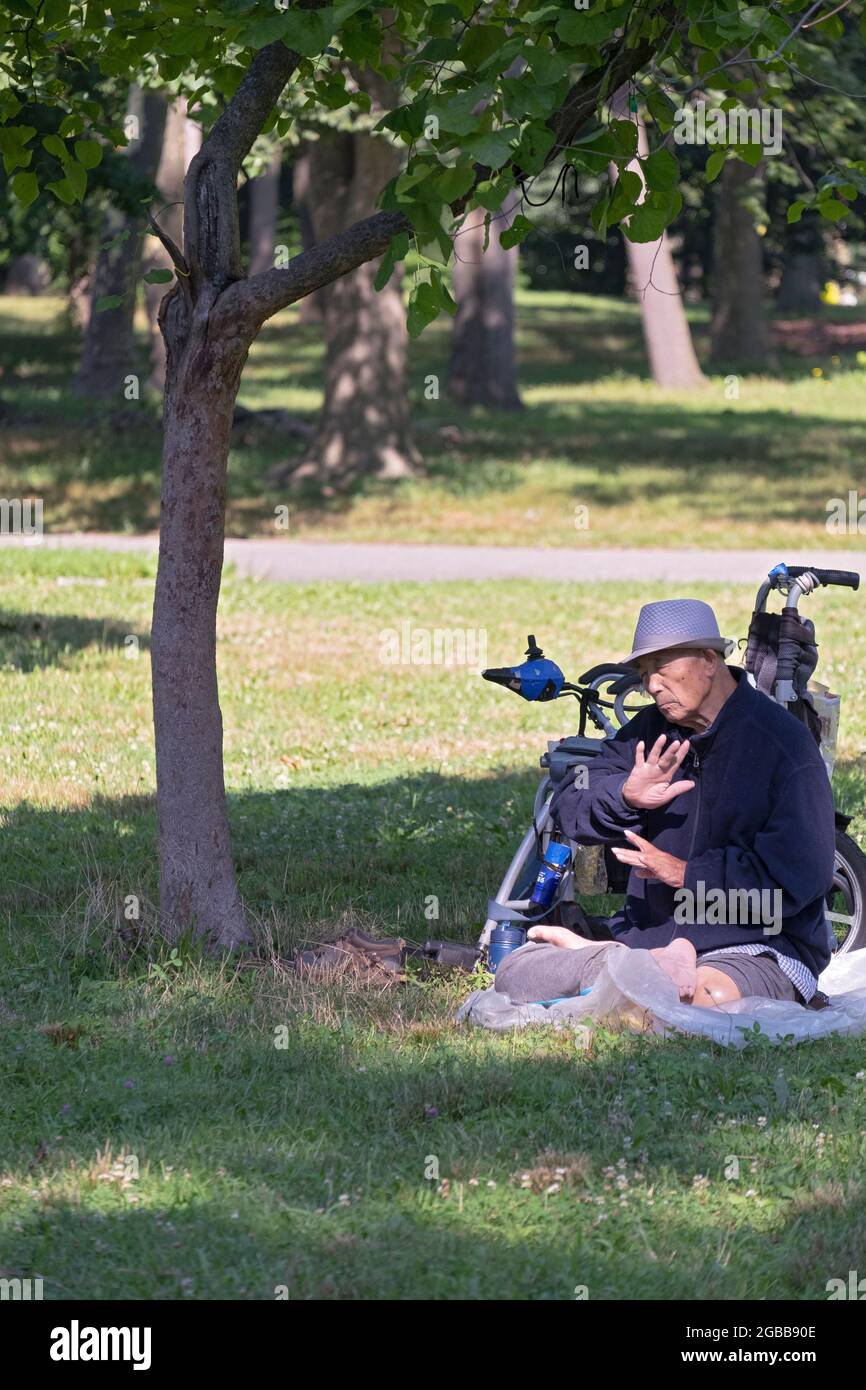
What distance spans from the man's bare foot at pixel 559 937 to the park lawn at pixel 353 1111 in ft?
1.16

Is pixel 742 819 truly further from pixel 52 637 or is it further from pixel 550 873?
pixel 52 637

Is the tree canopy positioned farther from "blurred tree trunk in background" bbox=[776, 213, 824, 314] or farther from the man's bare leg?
"blurred tree trunk in background" bbox=[776, 213, 824, 314]

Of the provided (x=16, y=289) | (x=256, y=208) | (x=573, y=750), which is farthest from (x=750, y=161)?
(x=16, y=289)

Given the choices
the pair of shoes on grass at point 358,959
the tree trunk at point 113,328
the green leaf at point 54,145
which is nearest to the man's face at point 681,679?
the pair of shoes on grass at point 358,959

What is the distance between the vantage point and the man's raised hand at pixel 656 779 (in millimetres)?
5395

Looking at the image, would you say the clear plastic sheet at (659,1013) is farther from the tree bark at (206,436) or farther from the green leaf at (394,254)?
the green leaf at (394,254)

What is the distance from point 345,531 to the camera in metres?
19.7

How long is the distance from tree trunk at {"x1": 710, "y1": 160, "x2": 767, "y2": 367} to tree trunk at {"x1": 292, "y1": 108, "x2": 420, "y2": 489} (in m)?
12.3

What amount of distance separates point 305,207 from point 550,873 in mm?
35246

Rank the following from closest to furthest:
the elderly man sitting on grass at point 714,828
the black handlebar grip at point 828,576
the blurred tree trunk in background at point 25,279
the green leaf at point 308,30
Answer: the green leaf at point 308,30
the elderly man sitting on grass at point 714,828
the black handlebar grip at point 828,576
the blurred tree trunk in background at point 25,279

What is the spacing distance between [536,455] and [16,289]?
40.0 m

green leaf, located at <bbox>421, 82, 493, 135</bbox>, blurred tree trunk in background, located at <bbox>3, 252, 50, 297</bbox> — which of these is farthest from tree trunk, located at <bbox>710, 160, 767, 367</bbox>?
blurred tree trunk in background, located at <bbox>3, 252, 50, 297</bbox>

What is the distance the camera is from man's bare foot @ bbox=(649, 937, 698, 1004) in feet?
17.7

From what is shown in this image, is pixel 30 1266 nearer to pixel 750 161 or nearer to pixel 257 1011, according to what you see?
Answer: pixel 257 1011
